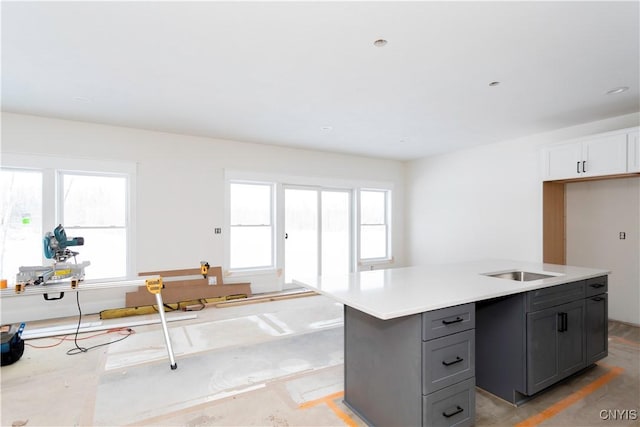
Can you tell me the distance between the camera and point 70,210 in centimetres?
434

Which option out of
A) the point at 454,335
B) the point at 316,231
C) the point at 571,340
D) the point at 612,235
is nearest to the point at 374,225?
the point at 316,231

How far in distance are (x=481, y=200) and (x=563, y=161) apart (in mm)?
1572

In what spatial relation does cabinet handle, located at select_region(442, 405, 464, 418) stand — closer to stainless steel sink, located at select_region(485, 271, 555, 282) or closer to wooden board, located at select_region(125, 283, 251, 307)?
stainless steel sink, located at select_region(485, 271, 555, 282)

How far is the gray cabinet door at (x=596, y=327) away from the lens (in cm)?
267

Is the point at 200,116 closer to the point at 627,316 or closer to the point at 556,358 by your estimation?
the point at 556,358

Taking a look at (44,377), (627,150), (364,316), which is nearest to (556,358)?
(364,316)

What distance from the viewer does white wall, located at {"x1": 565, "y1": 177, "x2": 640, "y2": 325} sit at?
157 inches

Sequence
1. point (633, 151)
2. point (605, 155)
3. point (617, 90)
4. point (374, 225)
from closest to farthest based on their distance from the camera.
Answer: point (617, 90) → point (633, 151) → point (605, 155) → point (374, 225)

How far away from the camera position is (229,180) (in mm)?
5301

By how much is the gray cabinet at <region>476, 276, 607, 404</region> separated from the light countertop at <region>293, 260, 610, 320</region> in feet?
0.44

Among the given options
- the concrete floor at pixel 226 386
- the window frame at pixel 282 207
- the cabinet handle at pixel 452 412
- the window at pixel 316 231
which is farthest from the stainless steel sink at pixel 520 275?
the window frame at pixel 282 207

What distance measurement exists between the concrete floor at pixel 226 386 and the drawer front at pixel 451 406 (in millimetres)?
302

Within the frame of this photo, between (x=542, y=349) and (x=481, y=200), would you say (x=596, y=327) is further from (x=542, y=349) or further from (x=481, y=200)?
(x=481, y=200)

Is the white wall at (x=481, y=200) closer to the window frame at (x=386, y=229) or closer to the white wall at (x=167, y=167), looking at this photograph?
the window frame at (x=386, y=229)
